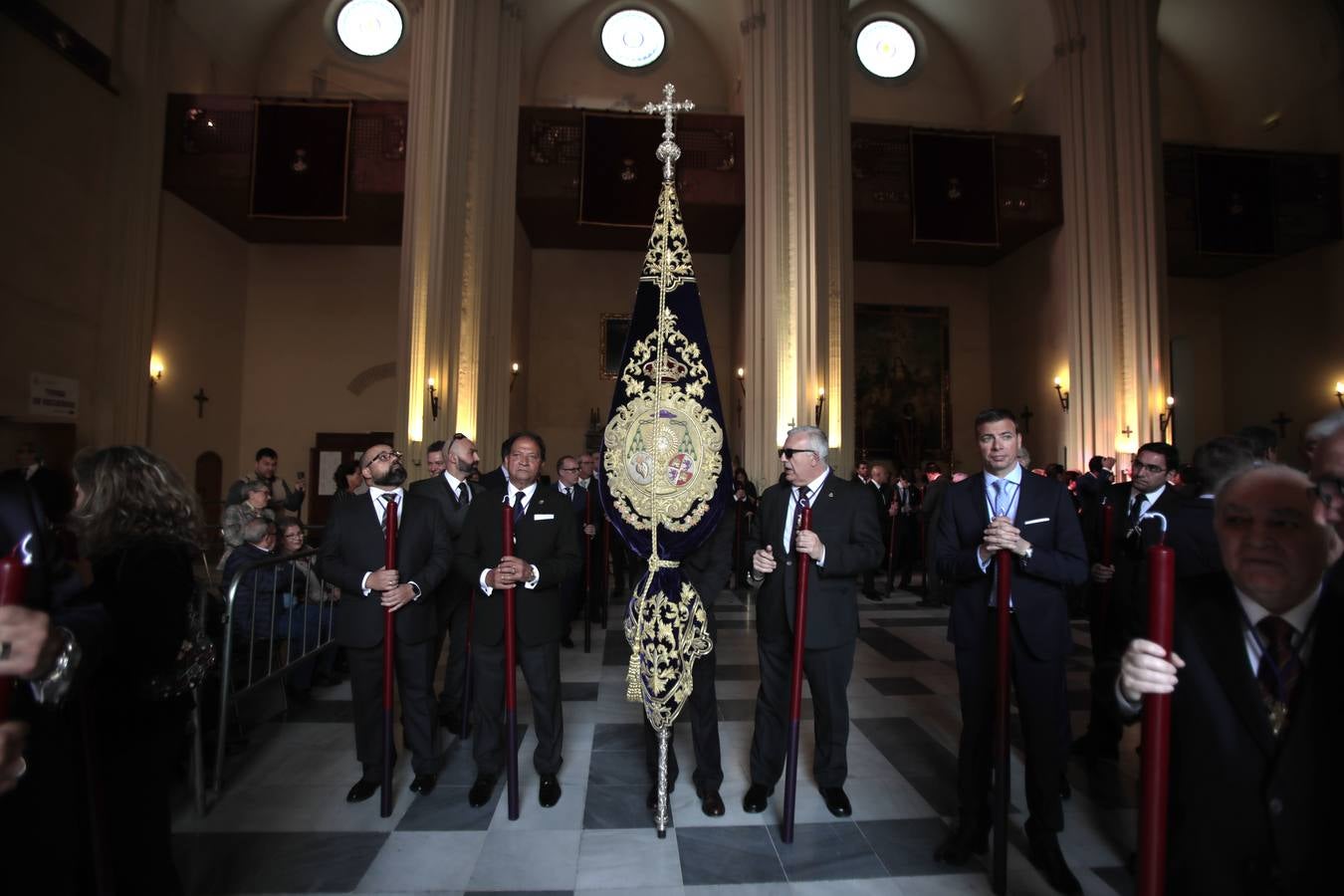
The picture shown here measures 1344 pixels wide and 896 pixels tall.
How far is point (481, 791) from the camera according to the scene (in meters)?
3.09

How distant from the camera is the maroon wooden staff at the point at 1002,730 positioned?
7.90ft

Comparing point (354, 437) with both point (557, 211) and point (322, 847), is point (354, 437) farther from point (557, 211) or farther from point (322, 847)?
point (322, 847)

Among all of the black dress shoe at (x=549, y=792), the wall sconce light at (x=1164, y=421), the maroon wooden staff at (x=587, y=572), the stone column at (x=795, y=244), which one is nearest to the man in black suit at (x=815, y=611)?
the black dress shoe at (x=549, y=792)

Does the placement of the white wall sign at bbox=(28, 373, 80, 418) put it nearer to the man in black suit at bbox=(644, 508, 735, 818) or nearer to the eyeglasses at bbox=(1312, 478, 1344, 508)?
the man in black suit at bbox=(644, 508, 735, 818)

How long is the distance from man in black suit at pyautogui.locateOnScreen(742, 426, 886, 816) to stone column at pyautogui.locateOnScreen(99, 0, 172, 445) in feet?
37.1

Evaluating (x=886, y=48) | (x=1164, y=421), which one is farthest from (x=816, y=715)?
(x=886, y=48)

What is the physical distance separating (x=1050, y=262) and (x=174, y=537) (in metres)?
15.2

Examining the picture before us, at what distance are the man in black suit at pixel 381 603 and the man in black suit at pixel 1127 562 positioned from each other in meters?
3.28

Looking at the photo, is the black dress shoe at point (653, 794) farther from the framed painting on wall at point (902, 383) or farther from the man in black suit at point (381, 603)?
the framed painting on wall at point (902, 383)

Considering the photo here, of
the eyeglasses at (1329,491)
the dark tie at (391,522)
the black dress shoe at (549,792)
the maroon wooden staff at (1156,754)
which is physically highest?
the eyeglasses at (1329,491)

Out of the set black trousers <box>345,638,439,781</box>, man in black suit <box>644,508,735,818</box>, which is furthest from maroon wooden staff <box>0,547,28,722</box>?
man in black suit <box>644,508,735,818</box>

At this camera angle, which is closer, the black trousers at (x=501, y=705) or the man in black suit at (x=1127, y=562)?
the black trousers at (x=501, y=705)

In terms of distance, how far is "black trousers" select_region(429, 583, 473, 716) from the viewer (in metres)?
4.05

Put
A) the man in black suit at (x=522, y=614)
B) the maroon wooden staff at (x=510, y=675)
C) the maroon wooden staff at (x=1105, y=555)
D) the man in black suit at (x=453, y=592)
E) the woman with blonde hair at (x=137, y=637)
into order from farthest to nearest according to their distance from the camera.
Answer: the man in black suit at (x=453, y=592) → the maroon wooden staff at (x=1105, y=555) → the man in black suit at (x=522, y=614) → the maroon wooden staff at (x=510, y=675) → the woman with blonde hair at (x=137, y=637)
